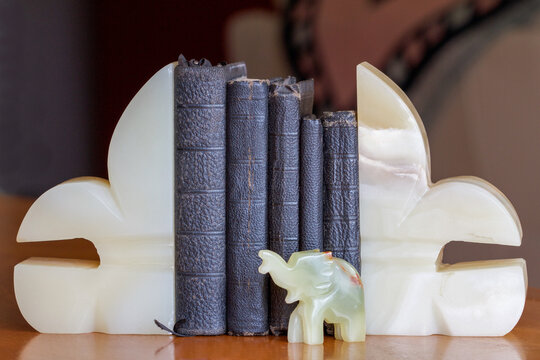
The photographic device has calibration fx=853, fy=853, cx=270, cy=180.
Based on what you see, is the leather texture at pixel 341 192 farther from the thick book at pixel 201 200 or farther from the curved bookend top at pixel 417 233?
the thick book at pixel 201 200

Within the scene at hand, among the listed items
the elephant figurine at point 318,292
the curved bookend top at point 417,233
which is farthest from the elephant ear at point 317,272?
the curved bookend top at point 417,233

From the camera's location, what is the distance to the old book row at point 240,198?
1199mm

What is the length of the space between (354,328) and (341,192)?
0.19 metres

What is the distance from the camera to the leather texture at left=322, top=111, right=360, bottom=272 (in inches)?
47.9

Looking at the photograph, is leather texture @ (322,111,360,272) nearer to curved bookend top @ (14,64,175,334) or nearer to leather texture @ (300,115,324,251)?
leather texture @ (300,115,324,251)

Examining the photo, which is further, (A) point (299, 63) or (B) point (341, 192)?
(A) point (299, 63)

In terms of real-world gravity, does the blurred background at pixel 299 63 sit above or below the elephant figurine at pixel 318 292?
above

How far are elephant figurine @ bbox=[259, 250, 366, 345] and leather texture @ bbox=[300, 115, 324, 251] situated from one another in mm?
58

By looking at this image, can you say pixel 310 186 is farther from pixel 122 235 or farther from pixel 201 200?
pixel 122 235

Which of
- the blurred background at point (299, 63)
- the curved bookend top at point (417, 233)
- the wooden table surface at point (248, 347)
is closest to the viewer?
the wooden table surface at point (248, 347)

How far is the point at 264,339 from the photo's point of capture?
118 centimetres

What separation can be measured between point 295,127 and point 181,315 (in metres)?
0.31

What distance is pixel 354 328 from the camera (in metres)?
1.16

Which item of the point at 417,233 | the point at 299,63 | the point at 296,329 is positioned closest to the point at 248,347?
the point at 296,329
